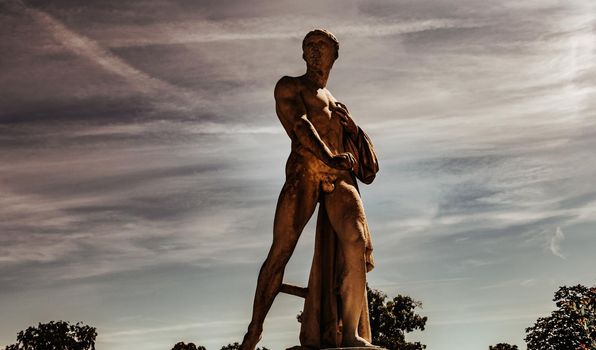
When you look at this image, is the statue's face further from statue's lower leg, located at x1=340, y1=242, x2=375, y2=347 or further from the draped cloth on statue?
statue's lower leg, located at x1=340, y1=242, x2=375, y2=347

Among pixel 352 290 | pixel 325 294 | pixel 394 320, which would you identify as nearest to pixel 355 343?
pixel 352 290

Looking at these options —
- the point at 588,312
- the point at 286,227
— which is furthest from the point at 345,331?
the point at 588,312

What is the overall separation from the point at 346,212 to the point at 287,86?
183cm

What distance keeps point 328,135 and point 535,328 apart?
141 ft

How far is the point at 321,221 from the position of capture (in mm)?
11391

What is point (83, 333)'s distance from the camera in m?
56.2

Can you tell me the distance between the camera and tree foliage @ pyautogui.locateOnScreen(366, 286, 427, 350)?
49.4 m

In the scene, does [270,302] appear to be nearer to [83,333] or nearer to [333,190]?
[333,190]

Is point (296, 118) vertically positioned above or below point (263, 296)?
above

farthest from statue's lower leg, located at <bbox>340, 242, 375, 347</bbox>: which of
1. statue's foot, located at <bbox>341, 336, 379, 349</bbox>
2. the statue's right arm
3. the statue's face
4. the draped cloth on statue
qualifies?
the statue's face

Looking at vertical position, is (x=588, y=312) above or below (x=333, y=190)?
below

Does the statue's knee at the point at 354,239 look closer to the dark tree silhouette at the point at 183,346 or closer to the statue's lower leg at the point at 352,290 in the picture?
the statue's lower leg at the point at 352,290

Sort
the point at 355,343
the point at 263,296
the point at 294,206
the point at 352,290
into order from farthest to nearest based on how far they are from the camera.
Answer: the point at 294,206
the point at 263,296
the point at 352,290
the point at 355,343

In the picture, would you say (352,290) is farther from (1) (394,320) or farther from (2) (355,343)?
(1) (394,320)
